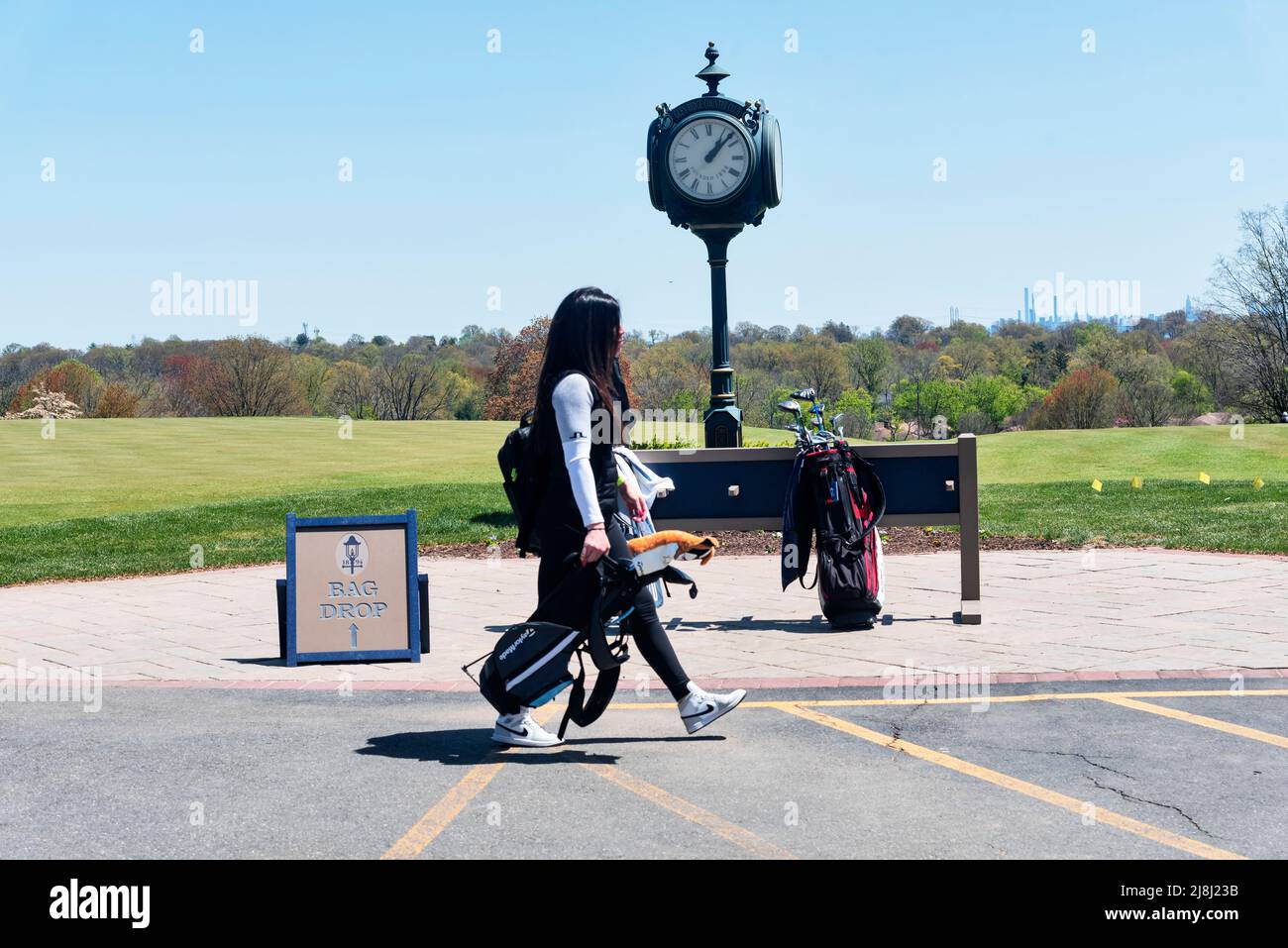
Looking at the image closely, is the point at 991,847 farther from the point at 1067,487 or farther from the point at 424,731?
the point at 1067,487

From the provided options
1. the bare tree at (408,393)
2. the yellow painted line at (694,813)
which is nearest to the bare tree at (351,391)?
the bare tree at (408,393)

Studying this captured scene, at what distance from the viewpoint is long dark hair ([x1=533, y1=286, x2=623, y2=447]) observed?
5.45 m

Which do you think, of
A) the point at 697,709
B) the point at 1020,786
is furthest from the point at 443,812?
the point at 1020,786

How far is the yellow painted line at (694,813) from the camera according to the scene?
416 centimetres

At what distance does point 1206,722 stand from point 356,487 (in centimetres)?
2036

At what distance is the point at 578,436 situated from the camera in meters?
5.26

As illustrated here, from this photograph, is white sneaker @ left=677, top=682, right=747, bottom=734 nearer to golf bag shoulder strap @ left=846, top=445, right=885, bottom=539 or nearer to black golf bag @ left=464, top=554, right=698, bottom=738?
black golf bag @ left=464, top=554, right=698, bottom=738

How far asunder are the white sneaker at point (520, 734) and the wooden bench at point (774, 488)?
11.5 ft

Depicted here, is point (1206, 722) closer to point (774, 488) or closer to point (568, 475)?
point (568, 475)

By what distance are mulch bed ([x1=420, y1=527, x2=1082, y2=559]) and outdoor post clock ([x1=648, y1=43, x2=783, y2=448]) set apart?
1.89 metres

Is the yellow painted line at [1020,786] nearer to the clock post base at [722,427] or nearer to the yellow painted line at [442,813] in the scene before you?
the yellow painted line at [442,813]
